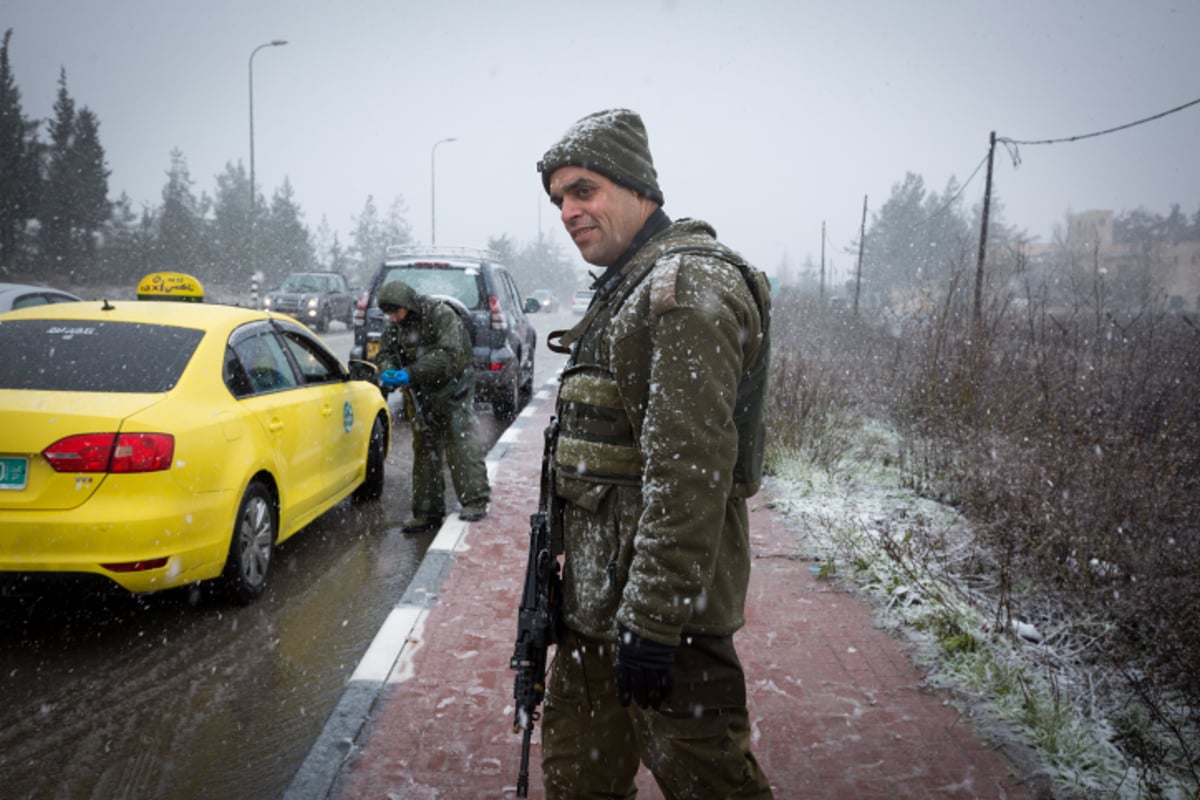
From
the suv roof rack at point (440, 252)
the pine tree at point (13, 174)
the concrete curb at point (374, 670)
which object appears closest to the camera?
the concrete curb at point (374, 670)

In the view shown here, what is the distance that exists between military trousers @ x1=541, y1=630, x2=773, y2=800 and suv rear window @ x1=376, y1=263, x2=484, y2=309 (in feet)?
24.6

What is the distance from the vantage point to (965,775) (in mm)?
2721

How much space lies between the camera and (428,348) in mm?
5570

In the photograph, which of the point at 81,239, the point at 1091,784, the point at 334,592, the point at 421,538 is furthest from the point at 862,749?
the point at 81,239

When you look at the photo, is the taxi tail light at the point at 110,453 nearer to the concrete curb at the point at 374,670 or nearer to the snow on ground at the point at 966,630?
the concrete curb at the point at 374,670

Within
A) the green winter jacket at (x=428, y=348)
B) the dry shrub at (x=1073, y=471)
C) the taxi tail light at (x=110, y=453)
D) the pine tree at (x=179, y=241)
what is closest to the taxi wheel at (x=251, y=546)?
the taxi tail light at (x=110, y=453)

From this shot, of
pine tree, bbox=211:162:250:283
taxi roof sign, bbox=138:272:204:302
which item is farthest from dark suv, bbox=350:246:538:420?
pine tree, bbox=211:162:250:283

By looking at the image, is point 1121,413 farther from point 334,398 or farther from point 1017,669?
point 334,398

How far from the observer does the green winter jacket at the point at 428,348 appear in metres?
5.44

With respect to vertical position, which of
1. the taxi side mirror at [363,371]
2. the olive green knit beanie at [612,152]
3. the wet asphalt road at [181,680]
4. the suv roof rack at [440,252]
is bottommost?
the wet asphalt road at [181,680]

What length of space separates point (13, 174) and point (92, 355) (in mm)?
38821

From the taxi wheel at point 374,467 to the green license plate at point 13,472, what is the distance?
2819mm

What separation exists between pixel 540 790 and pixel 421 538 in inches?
122

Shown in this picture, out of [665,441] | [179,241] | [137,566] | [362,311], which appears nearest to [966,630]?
[665,441]
